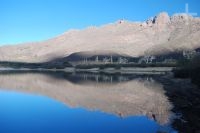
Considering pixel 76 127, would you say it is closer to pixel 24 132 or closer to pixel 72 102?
pixel 24 132

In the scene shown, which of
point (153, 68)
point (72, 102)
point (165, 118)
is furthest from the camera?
point (153, 68)

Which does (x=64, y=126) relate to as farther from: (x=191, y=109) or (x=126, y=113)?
(x=191, y=109)

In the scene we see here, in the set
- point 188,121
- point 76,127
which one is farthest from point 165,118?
point 76,127

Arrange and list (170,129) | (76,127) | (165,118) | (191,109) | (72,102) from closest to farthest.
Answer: (170,129)
(76,127)
(165,118)
(191,109)
(72,102)

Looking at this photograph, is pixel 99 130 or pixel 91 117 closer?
pixel 99 130

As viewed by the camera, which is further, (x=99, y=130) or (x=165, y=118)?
(x=165, y=118)

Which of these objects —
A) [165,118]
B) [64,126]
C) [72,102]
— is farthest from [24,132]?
[72,102]

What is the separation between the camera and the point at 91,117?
29609 millimetres

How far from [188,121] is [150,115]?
539cm

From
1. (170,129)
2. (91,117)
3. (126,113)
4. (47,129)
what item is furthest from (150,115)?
(47,129)

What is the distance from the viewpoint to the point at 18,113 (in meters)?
32.2

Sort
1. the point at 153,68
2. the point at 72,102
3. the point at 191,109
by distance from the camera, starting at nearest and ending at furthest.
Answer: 1. the point at 191,109
2. the point at 72,102
3. the point at 153,68

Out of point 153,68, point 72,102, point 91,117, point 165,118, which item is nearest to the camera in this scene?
point 165,118

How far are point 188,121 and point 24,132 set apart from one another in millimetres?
11087
